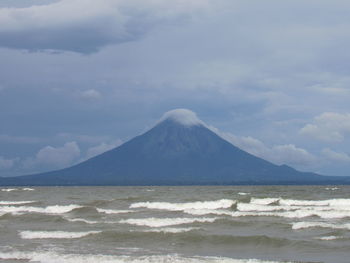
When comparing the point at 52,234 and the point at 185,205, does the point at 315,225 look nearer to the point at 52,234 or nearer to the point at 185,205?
the point at 52,234

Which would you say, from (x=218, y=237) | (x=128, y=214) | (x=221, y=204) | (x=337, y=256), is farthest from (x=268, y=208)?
(x=337, y=256)

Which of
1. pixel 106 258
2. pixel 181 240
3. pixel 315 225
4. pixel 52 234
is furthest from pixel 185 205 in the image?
pixel 106 258

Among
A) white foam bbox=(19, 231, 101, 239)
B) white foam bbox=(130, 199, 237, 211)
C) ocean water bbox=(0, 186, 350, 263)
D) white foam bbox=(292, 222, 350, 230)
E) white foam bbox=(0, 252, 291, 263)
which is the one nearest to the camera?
white foam bbox=(0, 252, 291, 263)

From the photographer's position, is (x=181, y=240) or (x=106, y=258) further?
(x=181, y=240)

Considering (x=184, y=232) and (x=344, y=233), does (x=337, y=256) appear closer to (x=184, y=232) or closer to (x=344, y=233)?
(x=344, y=233)

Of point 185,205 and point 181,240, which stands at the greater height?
point 185,205

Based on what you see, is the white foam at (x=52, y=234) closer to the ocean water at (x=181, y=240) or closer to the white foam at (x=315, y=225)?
the ocean water at (x=181, y=240)

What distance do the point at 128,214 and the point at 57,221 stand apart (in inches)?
247

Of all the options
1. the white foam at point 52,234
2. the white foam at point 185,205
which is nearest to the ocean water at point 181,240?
the white foam at point 52,234

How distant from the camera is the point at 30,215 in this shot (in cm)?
3959

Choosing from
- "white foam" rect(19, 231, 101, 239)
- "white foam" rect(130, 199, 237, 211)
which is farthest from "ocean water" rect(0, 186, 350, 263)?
"white foam" rect(130, 199, 237, 211)

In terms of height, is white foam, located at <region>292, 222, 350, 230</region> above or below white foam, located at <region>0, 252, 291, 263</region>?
above

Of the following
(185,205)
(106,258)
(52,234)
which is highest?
(185,205)

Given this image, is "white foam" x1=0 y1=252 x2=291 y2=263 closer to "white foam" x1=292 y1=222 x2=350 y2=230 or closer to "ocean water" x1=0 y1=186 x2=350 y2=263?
"ocean water" x1=0 y1=186 x2=350 y2=263
